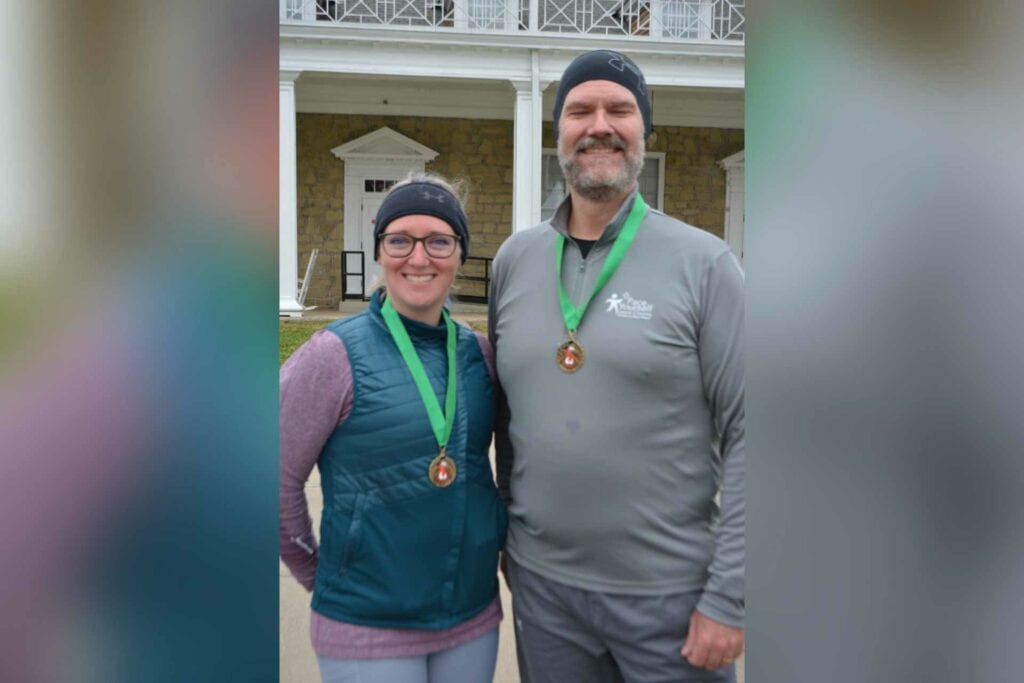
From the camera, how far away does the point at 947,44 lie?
0.30 meters

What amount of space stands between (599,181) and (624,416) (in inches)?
15.7

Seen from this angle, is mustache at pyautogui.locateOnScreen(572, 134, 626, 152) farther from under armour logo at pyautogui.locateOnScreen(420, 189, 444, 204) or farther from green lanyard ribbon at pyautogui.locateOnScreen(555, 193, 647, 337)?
under armour logo at pyautogui.locateOnScreen(420, 189, 444, 204)

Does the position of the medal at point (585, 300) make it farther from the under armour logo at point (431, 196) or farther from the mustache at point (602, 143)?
the under armour logo at point (431, 196)

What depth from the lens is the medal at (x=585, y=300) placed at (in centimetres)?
133

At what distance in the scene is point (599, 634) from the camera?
1.42 metres

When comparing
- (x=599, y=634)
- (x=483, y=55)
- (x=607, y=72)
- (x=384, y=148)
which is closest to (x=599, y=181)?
(x=607, y=72)

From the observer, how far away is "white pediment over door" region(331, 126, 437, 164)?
13.0 metres

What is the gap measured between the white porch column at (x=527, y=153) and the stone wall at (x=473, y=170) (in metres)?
1.34

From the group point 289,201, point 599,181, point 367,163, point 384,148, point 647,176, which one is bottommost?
point 599,181

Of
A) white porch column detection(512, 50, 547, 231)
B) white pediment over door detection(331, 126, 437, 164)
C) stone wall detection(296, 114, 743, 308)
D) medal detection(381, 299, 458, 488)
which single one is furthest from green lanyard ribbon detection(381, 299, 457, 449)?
white pediment over door detection(331, 126, 437, 164)

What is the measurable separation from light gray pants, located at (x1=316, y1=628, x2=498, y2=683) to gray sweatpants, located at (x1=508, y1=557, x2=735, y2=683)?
3.3 inches

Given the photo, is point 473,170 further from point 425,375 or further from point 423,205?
point 425,375

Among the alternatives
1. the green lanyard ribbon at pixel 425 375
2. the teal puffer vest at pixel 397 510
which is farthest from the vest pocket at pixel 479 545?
the green lanyard ribbon at pixel 425 375

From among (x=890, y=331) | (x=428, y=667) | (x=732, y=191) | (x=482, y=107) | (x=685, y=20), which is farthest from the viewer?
(x=482, y=107)
